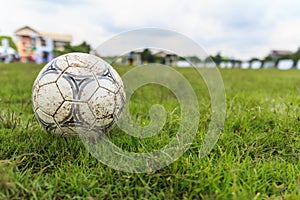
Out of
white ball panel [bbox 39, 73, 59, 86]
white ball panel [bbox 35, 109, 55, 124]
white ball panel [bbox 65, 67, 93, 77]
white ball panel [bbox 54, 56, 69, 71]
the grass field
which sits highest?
white ball panel [bbox 54, 56, 69, 71]

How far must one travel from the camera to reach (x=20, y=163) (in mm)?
1470

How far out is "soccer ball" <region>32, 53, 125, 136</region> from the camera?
163cm

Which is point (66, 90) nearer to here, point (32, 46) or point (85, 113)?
point (85, 113)

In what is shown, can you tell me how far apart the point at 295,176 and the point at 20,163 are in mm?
1430

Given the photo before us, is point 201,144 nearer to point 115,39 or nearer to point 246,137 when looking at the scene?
point 246,137

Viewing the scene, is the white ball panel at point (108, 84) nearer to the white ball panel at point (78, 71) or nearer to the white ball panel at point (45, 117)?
the white ball panel at point (78, 71)

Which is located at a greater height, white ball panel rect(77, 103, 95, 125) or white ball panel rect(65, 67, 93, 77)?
white ball panel rect(65, 67, 93, 77)

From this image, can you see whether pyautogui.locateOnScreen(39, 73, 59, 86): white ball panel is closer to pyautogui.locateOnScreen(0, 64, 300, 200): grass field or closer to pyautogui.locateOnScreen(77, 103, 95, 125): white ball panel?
pyautogui.locateOnScreen(77, 103, 95, 125): white ball panel

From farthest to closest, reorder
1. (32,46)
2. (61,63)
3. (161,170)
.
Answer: (32,46) < (61,63) < (161,170)

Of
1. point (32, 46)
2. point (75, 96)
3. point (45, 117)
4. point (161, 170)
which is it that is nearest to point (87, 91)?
point (75, 96)

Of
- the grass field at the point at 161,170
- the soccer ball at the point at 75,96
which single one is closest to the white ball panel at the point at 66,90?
the soccer ball at the point at 75,96

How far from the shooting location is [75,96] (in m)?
1.62

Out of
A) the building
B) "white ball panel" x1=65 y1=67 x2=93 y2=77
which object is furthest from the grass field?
the building

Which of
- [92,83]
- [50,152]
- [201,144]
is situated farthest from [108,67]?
[201,144]
